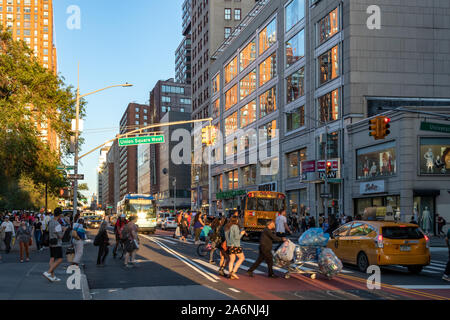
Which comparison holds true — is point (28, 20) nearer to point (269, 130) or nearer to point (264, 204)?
point (269, 130)

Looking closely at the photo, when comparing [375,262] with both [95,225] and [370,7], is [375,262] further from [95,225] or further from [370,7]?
[95,225]

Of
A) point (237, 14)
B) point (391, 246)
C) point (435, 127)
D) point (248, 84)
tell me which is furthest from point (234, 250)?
point (237, 14)

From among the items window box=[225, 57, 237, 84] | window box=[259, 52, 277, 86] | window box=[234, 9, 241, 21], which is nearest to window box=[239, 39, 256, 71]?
window box=[225, 57, 237, 84]

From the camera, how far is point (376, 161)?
39.6 metres

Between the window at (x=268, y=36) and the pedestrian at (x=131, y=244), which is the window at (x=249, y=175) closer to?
the window at (x=268, y=36)

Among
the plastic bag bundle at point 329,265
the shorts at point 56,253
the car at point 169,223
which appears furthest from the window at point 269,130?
the shorts at point 56,253

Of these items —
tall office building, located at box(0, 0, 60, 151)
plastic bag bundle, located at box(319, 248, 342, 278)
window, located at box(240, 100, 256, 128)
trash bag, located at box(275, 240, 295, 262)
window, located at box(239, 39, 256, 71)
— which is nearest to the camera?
plastic bag bundle, located at box(319, 248, 342, 278)

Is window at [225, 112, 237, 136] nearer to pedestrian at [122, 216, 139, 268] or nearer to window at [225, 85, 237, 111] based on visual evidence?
window at [225, 85, 237, 111]

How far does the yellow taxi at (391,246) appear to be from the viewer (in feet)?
52.7

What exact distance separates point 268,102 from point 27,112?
34528 millimetres

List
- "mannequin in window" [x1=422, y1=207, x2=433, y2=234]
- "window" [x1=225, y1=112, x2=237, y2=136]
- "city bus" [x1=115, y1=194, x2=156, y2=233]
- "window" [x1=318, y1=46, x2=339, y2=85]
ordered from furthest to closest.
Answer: "window" [x1=225, y1=112, x2=237, y2=136] → "city bus" [x1=115, y1=194, x2=156, y2=233] → "window" [x1=318, y1=46, x2=339, y2=85] → "mannequin in window" [x1=422, y1=207, x2=433, y2=234]

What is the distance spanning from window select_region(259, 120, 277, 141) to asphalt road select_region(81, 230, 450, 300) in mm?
39502

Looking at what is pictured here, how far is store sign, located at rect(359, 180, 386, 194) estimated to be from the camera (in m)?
38.4
